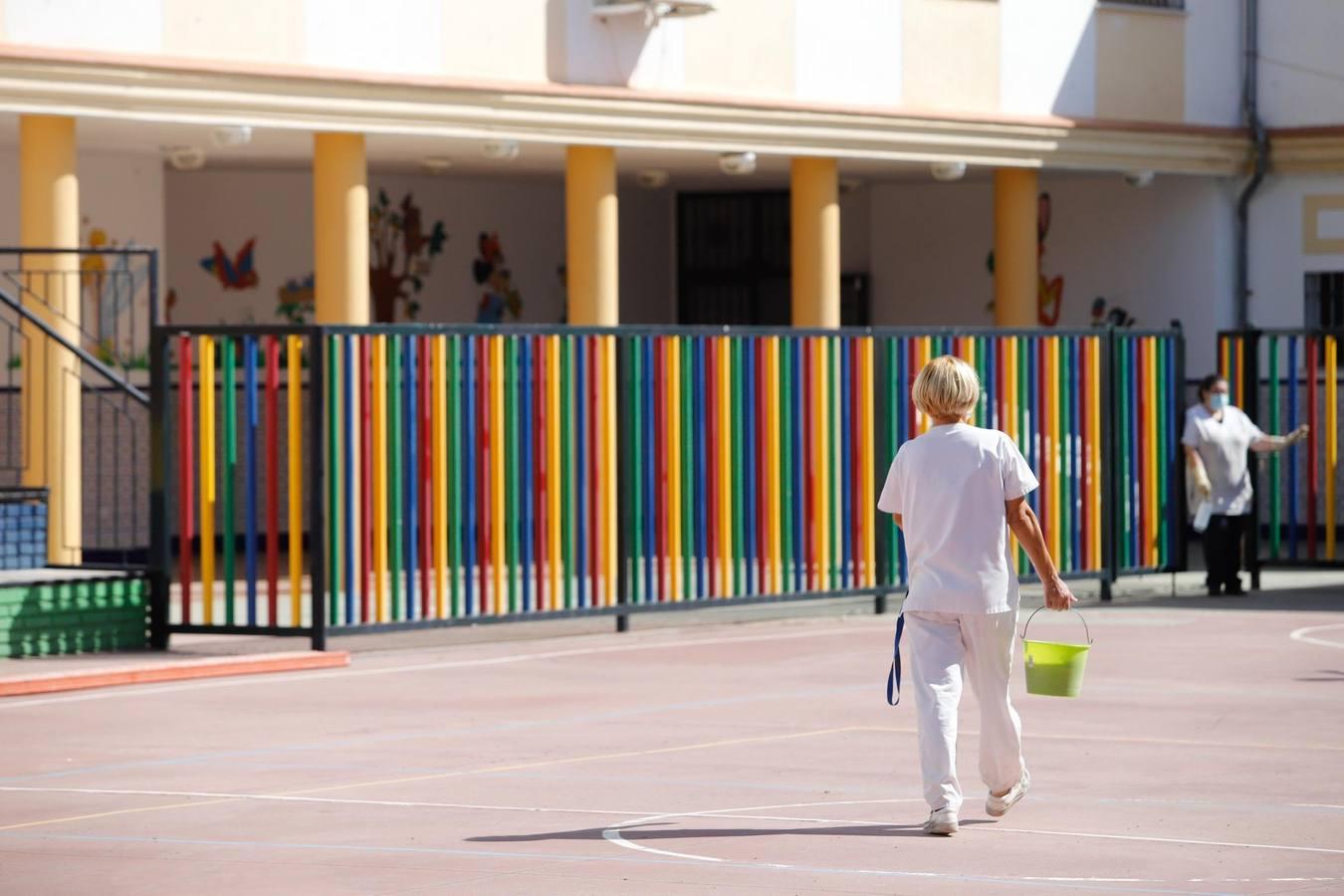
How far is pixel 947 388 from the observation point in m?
9.25

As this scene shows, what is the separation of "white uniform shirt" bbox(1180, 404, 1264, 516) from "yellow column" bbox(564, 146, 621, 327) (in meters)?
5.33

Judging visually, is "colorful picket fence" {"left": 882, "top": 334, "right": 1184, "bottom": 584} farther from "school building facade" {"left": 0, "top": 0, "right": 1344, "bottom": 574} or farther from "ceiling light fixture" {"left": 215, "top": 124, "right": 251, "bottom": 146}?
"ceiling light fixture" {"left": 215, "top": 124, "right": 251, "bottom": 146}

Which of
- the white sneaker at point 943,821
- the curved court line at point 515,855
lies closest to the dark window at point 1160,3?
the white sneaker at point 943,821

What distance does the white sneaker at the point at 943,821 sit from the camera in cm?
899

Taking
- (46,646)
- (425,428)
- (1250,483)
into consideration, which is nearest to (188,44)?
(425,428)

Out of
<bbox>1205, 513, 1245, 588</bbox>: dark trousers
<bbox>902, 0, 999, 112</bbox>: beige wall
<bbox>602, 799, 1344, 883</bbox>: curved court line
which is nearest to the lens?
<bbox>602, 799, 1344, 883</bbox>: curved court line

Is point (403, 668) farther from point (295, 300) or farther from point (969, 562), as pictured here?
point (295, 300)

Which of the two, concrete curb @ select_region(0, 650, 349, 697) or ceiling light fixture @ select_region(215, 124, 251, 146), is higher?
ceiling light fixture @ select_region(215, 124, 251, 146)

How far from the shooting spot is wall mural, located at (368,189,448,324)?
26.2 meters

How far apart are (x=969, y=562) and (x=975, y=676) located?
426mm

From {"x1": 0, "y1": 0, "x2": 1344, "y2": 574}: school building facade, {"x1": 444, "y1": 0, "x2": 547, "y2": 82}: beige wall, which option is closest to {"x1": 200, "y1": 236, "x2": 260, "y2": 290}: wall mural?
{"x1": 0, "y1": 0, "x2": 1344, "y2": 574}: school building facade

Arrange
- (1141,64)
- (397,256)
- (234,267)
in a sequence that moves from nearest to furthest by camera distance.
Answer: (234,267)
(1141,64)
(397,256)

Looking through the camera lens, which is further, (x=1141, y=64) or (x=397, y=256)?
(x=397, y=256)

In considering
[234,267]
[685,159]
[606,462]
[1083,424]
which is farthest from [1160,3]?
[606,462]
